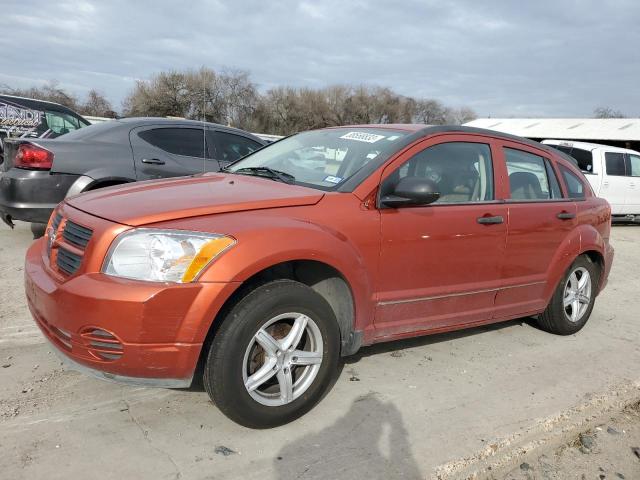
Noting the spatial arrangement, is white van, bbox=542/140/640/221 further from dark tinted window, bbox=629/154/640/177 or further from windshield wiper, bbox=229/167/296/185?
windshield wiper, bbox=229/167/296/185

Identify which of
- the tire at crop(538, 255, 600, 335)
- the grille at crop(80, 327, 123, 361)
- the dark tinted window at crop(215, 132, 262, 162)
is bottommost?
the tire at crop(538, 255, 600, 335)

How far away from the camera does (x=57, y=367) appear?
134 inches

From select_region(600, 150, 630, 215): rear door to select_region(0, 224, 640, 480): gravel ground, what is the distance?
9.15 metres

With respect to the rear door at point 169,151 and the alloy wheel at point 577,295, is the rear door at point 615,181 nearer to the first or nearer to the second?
the alloy wheel at point 577,295

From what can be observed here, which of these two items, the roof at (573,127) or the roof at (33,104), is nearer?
the roof at (33,104)

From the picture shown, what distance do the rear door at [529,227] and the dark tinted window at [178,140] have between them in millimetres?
3931

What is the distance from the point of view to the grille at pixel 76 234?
2678 millimetres

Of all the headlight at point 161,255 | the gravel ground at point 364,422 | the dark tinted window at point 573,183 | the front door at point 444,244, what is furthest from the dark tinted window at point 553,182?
the headlight at point 161,255

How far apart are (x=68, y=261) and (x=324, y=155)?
70.8 inches

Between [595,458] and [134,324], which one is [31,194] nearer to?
[134,324]

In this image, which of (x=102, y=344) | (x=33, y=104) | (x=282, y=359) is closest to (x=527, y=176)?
(x=282, y=359)

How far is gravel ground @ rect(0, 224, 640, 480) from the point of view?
8.43 ft

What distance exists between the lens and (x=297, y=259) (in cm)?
281

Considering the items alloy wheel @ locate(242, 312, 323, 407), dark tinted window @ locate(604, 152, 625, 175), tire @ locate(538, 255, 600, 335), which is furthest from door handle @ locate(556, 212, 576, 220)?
dark tinted window @ locate(604, 152, 625, 175)
